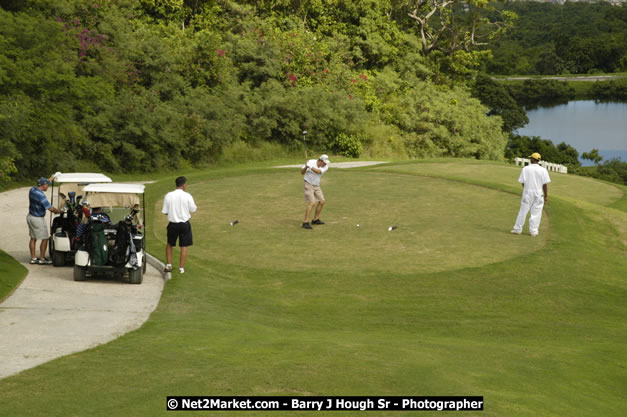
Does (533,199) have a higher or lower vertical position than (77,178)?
higher

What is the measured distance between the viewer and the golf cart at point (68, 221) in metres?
14.3

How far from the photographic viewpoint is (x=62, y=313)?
1091 cm

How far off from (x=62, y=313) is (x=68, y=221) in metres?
4.36

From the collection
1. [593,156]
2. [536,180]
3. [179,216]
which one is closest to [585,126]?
[593,156]

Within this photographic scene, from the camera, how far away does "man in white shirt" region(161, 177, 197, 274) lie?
1382cm

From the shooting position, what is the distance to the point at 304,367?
7.79 m

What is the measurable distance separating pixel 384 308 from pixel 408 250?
350 cm

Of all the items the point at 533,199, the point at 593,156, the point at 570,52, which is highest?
the point at 570,52

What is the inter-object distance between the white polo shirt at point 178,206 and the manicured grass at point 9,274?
2.88 metres

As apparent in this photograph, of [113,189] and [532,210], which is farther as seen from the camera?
[532,210]

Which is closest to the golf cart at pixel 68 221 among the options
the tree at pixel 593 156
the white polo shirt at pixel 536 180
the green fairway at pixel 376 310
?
the green fairway at pixel 376 310

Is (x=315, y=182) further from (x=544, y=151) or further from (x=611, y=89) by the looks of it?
(x=611, y=89)

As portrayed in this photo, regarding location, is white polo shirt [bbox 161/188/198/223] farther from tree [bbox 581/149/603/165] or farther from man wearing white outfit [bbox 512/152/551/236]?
tree [bbox 581/149/603/165]

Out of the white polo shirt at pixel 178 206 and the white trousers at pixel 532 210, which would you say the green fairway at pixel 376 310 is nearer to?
the white trousers at pixel 532 210
